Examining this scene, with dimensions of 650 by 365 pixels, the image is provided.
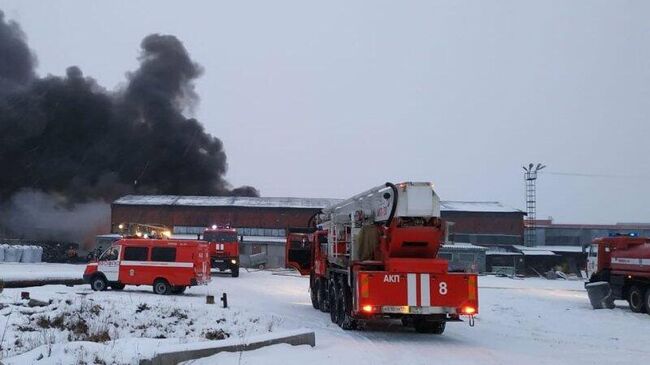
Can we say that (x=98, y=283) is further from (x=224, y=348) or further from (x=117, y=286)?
(x=224, y=348)

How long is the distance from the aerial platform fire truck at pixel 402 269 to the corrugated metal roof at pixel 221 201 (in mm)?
49754

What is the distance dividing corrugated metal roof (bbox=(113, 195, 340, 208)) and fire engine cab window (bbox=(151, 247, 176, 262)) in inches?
1619

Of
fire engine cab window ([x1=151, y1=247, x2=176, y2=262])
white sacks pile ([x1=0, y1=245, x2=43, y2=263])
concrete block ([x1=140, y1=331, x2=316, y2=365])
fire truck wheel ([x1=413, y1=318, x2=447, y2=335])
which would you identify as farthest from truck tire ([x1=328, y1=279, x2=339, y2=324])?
white sacks pile ([x1=0, y1=245, x2=43, y2=263])

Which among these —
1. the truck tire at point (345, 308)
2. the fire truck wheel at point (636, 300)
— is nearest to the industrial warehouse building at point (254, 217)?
the fire truck wheel at point (636, 300)

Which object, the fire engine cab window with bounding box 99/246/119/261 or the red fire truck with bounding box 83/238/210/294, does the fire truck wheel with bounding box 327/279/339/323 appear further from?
the fire engine cab window with bounding box 99/246/119/261

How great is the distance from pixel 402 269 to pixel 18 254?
42.3 m

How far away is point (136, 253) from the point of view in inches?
945

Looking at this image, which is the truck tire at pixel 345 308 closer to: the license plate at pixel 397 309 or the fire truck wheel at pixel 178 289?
the license plate at pixel 397 309

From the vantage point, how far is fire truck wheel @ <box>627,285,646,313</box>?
21.3 meters

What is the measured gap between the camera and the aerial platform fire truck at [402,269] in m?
13.1

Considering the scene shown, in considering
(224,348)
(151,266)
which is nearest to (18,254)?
(151,266)

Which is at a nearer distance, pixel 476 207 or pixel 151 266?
pixel 151 266

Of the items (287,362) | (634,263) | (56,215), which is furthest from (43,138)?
(287,362)

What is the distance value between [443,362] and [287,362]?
2.72m
